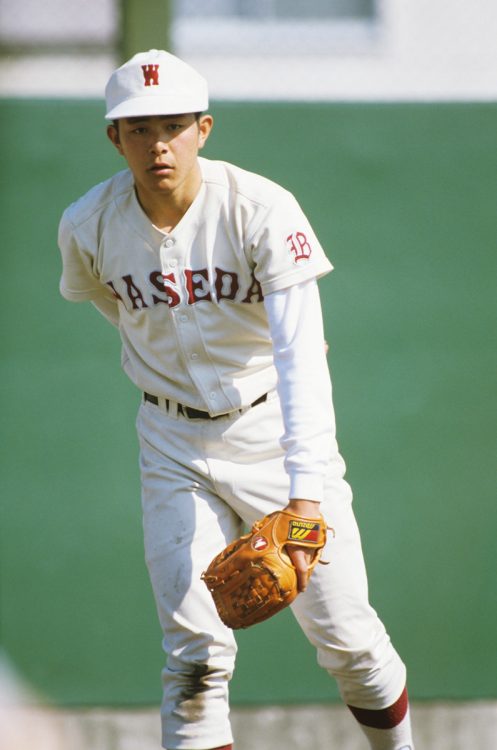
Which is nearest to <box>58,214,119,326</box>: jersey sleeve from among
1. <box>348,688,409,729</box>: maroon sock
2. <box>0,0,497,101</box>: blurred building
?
<box>0,0,497,101</box>: blurred building

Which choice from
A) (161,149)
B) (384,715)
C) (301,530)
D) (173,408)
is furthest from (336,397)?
(161,149)

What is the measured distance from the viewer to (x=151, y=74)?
3.10 m

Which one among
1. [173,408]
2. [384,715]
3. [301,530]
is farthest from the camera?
[384,715]

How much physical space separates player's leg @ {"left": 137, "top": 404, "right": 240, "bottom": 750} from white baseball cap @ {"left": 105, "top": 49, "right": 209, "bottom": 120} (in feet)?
2.63

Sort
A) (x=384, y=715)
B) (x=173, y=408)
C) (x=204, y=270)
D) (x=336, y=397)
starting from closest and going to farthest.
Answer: (x=204, y=270) → (x=173, y=408) → (x=384, y=715) → (x=336, y=397)

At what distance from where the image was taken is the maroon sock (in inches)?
135

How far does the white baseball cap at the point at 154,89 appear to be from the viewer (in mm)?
3062

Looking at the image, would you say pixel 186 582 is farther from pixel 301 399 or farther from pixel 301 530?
pixel 301 399

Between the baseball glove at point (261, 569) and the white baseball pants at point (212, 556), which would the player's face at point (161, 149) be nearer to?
the white baseball pants at point (212, 556)

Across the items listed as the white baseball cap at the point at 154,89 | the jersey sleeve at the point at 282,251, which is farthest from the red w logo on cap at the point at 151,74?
the jersey sleeve at the point at 282,251

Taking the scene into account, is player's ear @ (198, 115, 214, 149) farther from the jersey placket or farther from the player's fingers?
the player's fingers

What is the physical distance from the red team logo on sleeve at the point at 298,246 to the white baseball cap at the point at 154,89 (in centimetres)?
39

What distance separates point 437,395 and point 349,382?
12.2 inches

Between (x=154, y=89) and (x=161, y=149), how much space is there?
0.48 feet
